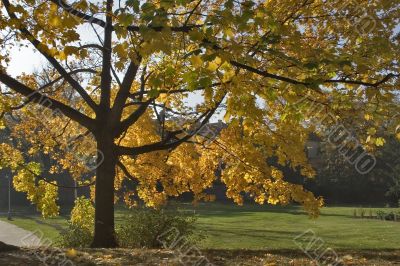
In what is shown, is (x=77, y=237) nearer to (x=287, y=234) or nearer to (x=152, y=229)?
(x=152, y=229)

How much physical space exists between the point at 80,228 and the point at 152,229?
2.56 meters

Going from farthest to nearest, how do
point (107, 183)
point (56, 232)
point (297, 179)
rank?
point (297, 179) < point (56, 232) < point (107, 183)

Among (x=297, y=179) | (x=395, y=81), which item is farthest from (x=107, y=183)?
(x=297, y=179)

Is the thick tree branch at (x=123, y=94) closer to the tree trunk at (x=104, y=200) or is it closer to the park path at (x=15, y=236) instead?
the tree trunk at (x=104, y=200)

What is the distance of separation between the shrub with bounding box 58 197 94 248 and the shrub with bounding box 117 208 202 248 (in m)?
1.05

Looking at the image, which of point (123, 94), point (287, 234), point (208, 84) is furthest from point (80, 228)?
point (287, 234)

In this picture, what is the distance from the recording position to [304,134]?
1071cm

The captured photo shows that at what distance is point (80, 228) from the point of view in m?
13.9

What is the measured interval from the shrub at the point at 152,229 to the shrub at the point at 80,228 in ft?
3.45

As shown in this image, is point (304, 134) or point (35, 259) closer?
point (35, 259)

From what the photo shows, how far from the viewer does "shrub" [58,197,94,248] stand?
1334cm

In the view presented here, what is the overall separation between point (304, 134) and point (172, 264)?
5.78 m

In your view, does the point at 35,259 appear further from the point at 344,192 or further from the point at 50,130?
the point at 344,192

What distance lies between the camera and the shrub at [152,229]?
483 inches
